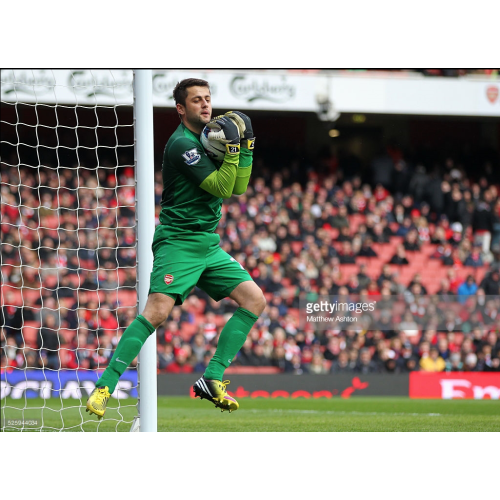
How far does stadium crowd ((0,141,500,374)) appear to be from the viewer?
9.62m

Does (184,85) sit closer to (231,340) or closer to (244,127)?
(244,127)

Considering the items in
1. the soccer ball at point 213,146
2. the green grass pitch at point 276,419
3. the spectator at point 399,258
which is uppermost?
the soccer ball at point 213,146

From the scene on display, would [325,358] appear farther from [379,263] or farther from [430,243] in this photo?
[430,243]

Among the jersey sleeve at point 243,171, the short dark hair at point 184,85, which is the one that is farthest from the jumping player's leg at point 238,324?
the short dark hair at point 184,85

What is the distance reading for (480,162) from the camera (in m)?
13.3

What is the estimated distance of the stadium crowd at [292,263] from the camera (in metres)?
9.62

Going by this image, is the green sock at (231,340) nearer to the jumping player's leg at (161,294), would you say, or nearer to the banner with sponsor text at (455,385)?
the jumping player's leg at (161,294)

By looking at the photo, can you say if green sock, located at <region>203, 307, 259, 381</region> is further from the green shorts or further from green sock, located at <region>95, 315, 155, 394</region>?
green sock, located at <region>95, 315, 155, 394</region>

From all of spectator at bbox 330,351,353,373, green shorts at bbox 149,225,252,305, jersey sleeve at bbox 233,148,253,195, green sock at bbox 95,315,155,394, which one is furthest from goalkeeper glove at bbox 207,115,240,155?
spectator at bbox 330,351,353,373

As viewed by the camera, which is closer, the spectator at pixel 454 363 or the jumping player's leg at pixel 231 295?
the jumping player's leg at pixel 231 295

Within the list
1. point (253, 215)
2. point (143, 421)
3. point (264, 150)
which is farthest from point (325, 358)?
point (143, 421)

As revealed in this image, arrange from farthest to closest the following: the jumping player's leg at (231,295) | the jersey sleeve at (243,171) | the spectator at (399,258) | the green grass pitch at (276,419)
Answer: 1. the spectator at (399,258)
2. the green grass pitch at (276,419)
3. the jumping player's leg at (231,295)
4. the jersey sleeve at (243,171)

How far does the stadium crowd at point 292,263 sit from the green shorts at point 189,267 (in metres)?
4.97

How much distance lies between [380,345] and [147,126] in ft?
21.7
